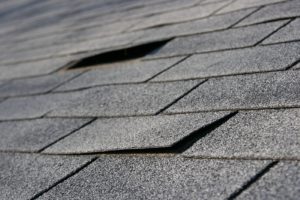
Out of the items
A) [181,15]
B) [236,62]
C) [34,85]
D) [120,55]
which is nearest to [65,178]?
[236,62]

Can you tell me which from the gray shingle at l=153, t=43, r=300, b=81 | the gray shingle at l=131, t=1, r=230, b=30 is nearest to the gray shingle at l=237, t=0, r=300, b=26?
the gray shingle at l=153, t=43, r=300, b=81

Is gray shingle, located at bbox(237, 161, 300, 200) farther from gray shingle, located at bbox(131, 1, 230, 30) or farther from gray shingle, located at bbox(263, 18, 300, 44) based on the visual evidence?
gray shingle, located at bbox(131, 1, 230, 30)

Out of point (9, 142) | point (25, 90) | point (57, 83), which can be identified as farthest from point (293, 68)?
point (25, 90)

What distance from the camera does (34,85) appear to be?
4625 millimetres

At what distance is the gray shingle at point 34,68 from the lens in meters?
4.98

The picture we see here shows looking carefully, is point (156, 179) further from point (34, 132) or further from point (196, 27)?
point (196, 27)

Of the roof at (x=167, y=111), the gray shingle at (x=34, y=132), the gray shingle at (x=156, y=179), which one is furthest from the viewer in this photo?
the gray shingle at (x=34, y=132)

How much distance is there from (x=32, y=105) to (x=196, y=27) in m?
1.38

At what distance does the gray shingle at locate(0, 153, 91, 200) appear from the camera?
2500 millimetres

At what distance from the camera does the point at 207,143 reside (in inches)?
88.0

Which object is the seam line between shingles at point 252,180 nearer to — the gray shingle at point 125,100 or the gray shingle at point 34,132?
the gray shingle at point 125,100

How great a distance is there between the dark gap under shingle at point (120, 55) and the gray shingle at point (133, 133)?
132 cm

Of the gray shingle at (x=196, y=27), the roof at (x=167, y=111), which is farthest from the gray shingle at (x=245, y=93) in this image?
the gray shingle at (x=196, y=27)

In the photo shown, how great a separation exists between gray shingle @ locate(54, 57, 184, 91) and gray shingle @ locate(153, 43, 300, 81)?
0.54ft
